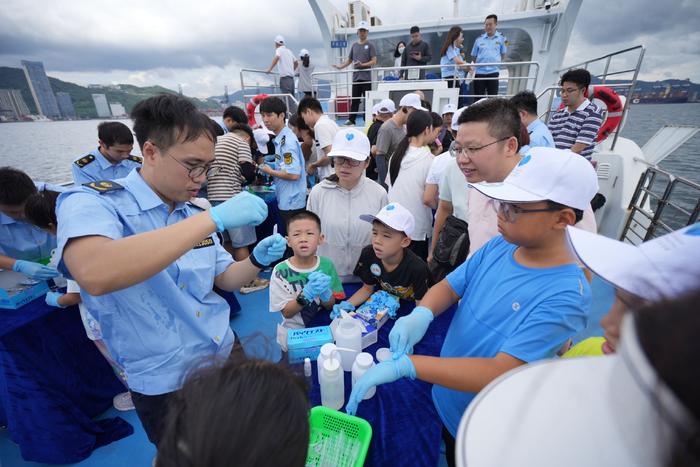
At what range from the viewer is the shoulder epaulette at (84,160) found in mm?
3152

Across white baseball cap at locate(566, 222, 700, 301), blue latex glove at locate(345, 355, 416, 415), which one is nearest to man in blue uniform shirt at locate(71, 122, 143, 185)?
blue latex glove at locate(345, 355, 416, 415)

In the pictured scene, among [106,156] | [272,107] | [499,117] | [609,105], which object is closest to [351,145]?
[499,117]

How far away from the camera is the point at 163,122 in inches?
46.1

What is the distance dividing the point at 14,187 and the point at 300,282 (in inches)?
86.5

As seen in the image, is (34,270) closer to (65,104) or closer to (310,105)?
(310,105)

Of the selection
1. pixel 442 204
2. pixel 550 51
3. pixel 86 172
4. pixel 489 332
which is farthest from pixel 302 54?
pixel 489 332

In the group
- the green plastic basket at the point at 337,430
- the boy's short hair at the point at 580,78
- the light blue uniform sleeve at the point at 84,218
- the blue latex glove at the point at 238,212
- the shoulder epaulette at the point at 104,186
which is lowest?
the green plastic basket at the point at 337,430

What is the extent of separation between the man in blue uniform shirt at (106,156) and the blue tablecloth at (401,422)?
10.8ft

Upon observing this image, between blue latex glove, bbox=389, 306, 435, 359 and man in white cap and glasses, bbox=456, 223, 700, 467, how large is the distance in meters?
1.01

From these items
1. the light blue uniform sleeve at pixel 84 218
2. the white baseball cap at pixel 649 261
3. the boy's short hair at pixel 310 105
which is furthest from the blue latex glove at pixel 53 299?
the boy's short hair at pixel 310 105

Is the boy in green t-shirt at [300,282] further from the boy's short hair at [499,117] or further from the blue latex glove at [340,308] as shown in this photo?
the boy's short hair at [499,117]

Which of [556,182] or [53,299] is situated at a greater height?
[556,182]

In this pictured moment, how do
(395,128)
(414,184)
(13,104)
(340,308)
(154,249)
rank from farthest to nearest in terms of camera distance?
(395,128)
(13,104)
(414,184)
(340,308)
(154,249)

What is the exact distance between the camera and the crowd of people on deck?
0.34 m
